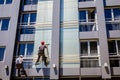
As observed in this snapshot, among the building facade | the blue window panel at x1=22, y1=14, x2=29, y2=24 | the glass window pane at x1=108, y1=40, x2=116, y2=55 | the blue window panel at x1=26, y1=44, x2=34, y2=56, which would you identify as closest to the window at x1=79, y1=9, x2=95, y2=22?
the building facade

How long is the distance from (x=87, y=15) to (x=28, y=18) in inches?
200

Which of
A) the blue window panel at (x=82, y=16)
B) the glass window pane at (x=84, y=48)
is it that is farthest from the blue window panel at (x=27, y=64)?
the blue window panel at (x=82, y=16)

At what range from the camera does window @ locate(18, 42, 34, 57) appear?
1560 cm

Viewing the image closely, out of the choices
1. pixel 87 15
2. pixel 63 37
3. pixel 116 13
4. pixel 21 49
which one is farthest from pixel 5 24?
pixel 116 13

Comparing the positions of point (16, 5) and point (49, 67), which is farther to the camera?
point (16, 5)

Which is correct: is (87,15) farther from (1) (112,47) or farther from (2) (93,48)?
(1) (112,47)

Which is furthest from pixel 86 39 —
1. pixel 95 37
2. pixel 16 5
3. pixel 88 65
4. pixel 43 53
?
pixel 16 5

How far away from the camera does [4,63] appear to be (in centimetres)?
1498

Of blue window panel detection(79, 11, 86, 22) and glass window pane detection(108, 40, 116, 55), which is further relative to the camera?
blue window panel detection(79, 11, 86, 22)

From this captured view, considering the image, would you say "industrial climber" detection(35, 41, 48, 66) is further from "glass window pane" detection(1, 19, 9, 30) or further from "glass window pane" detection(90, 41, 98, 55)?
"glass window pane" detection(1, 19, 9, 30)

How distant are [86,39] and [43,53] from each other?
3.53 m

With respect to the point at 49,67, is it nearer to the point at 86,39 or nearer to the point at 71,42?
the point at 71,42

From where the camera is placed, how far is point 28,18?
17109 millimetres

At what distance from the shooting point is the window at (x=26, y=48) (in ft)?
51.2
